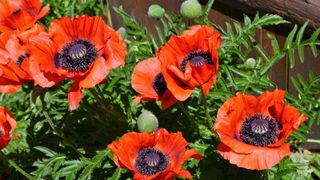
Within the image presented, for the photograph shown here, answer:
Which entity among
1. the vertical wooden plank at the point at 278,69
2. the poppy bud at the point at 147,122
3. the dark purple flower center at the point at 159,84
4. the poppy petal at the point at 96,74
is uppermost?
the poppy petal at the point at 96,74

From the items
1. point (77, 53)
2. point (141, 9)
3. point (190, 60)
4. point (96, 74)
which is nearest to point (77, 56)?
point (77, 53)

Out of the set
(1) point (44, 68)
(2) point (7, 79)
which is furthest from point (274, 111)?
(2) point (7, 79)

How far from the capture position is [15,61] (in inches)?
86.2

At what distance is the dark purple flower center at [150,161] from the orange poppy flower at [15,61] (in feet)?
1.53

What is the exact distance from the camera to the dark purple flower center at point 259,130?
73.0 inches

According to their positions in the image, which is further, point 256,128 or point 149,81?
point 149,81

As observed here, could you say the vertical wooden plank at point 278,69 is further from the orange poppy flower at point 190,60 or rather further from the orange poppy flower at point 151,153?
the orange poppy flower at point 151,153

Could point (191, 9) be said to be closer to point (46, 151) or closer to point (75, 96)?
point (75, 96)

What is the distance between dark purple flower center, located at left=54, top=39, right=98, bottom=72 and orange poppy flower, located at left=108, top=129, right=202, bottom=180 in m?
0.28

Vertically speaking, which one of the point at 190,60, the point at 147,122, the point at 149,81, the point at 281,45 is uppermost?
the point at 190,60

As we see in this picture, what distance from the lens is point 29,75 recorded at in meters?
2.08

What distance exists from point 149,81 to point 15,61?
492 mm

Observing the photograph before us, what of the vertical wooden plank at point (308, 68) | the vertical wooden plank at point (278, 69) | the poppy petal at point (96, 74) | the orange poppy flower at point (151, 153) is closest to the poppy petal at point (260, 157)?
the orange poppy flower at point (151, 153)

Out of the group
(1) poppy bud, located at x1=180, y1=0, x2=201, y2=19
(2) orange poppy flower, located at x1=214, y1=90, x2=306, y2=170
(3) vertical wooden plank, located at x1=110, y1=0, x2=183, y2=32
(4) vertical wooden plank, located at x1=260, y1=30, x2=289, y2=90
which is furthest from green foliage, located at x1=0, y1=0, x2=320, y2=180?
(3) vertical wooden plank, located at x1=110, y1=0, x2=183, y2=32
